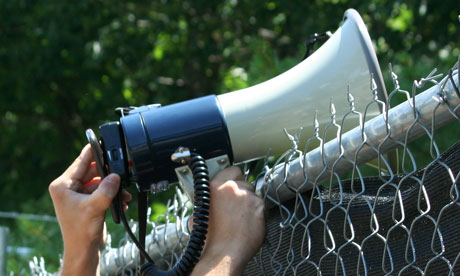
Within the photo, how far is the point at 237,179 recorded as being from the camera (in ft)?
5.27

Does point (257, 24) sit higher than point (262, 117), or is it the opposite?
point (257, 24)

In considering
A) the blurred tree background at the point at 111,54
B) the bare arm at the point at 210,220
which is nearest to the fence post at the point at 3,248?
the bare arm at the point at 210,220

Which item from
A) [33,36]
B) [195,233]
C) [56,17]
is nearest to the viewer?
[195,233]

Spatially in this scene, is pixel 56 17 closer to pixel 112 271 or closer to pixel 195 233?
pixel 112 271

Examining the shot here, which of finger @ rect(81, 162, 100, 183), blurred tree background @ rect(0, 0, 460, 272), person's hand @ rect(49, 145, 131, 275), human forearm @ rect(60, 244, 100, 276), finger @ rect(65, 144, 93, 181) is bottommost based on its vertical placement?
human forearm @ rect(60, 244, 100, 276)

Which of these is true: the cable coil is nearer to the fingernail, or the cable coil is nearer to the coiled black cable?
the coiled black cable

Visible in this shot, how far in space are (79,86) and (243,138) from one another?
5891 mm

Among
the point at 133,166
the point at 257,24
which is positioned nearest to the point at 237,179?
the point at 133,166

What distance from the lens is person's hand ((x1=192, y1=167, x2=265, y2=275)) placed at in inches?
59.5

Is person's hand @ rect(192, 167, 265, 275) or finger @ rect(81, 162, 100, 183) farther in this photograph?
finger @ rect(81, 162, 100, 183)

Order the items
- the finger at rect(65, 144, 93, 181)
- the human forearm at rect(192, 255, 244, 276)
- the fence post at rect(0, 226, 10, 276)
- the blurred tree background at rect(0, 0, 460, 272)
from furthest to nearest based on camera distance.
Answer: the blurred tree background at rect(0, 0, 460, 272) → the fence post at rect(0, 226, 10, 276) → the finger at rect(65, 144, 93, 181) → the human forearm at rect(192, 255, 244, 276)

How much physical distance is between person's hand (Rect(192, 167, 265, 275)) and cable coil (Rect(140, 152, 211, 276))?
0.7 inches

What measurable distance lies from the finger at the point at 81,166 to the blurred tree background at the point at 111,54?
3.47m

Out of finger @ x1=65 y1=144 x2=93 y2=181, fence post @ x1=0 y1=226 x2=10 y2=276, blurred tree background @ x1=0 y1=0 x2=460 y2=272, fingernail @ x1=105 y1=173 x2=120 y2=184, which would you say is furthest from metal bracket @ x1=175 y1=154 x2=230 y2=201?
blurred tree background @ x1=0 y1=0 x2=460 y2=272
